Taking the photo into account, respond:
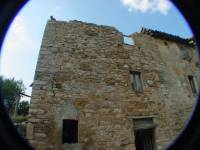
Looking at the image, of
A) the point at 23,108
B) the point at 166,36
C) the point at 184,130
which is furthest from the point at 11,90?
the point at 184,130

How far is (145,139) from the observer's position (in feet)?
27.6

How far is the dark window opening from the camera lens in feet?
26.7

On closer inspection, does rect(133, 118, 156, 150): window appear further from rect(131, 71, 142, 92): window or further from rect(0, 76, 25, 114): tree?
rect(0, 76, 25, 114): tree

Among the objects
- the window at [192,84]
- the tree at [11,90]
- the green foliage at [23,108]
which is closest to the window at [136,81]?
the window at [192,84]

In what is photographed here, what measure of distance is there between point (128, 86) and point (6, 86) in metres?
21.7

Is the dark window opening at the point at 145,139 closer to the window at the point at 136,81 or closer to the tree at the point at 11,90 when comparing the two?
the window at the point at 136,81

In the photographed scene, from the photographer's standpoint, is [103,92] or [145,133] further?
[145,133]

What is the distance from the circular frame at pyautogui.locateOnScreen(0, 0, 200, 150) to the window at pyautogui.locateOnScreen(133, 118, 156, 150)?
680cm

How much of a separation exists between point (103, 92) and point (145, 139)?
2.68 metres

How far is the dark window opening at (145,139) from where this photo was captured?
8141 millimetres

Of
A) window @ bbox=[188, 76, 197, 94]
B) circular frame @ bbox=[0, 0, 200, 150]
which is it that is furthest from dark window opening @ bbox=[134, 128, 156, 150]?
circular frame @ bbox=[0, 0, 200, 150]

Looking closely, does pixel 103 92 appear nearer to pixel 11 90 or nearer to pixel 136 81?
pixel 136 81

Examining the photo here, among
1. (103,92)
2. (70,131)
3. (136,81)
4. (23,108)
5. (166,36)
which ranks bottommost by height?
(70,131)

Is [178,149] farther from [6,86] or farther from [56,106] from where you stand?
[6,86]
